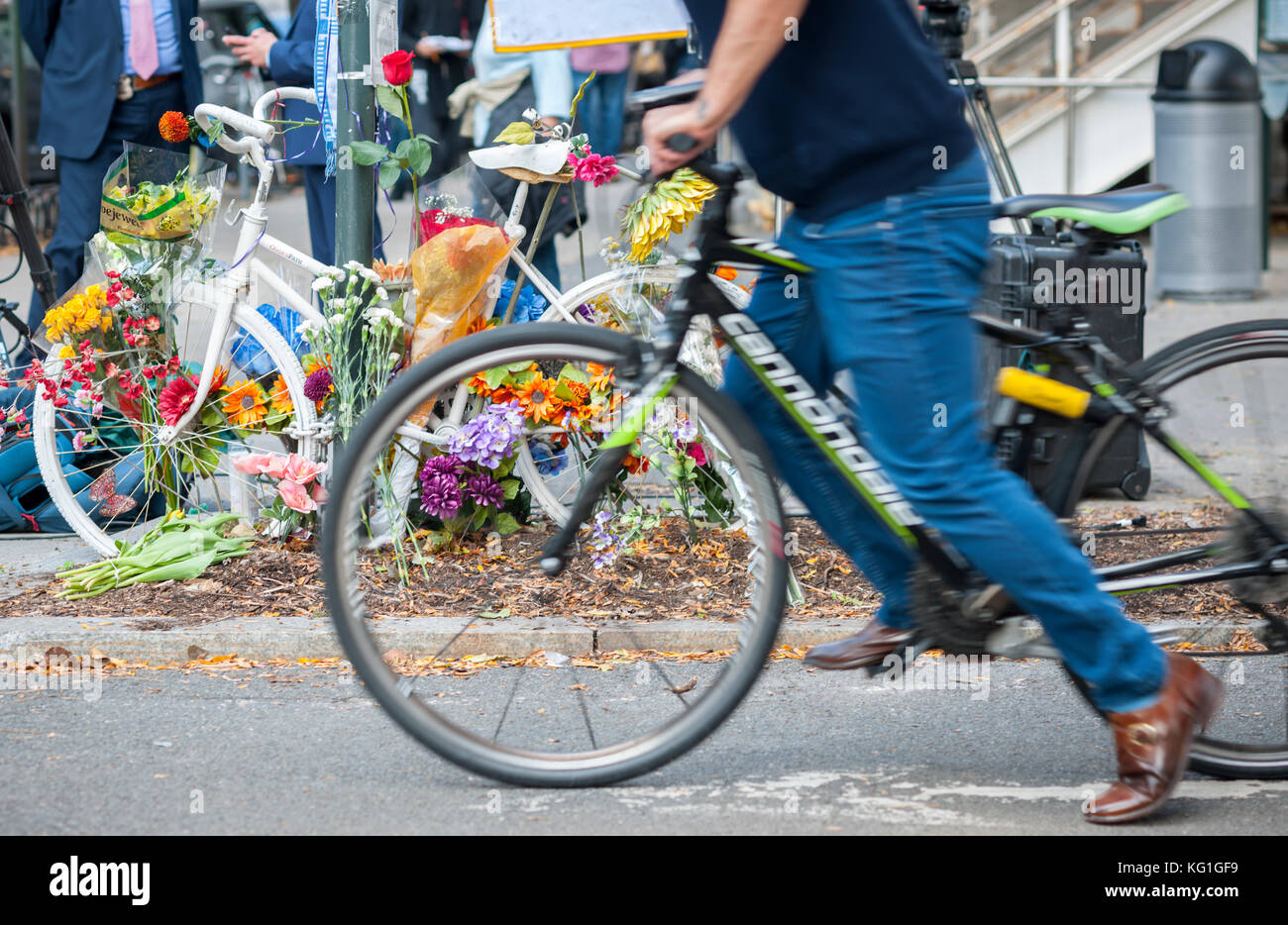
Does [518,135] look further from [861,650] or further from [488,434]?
[861,650]

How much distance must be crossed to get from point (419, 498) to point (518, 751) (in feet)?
5.47

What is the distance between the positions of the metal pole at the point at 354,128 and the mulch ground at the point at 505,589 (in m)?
0.92

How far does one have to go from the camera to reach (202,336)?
4.68 m

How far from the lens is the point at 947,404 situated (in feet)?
9.14

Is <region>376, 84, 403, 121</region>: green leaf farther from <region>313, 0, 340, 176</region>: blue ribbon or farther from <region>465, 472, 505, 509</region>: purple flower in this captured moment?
<region>465, 472, 505, 509</region>: purple flower

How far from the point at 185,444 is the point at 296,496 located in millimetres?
471

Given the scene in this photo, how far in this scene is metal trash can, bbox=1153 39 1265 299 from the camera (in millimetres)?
8812

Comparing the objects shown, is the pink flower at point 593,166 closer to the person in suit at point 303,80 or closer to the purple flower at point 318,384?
the purple flower at point 318,384

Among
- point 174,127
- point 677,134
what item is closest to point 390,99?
point 174,127

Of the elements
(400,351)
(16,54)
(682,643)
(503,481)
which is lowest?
(682,643)

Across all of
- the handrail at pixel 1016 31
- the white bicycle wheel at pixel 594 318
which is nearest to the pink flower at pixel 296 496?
the white bicycle wheel at pixel 594 318

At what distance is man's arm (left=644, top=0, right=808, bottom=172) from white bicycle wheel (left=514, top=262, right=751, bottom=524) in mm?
1686

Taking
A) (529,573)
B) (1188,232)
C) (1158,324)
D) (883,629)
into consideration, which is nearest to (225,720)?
(529,573)
